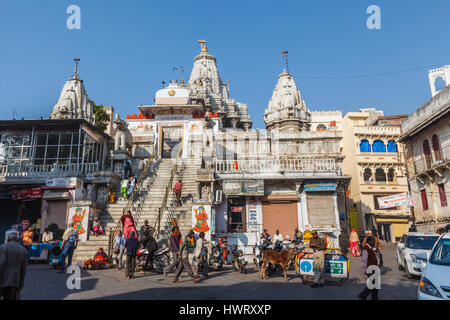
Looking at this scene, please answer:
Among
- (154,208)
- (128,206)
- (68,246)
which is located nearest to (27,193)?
(128,206)

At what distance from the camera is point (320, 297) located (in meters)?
7.47

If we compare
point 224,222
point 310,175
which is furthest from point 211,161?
point 310,175

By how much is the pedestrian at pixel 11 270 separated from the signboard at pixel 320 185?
1490 cm

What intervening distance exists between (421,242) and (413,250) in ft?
2.48

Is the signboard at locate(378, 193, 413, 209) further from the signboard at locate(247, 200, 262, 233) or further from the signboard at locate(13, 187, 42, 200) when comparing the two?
the signboard at locate(13, 187, 42, 200)

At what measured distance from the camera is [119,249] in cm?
1250

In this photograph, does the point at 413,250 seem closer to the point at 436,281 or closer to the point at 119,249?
the point at 436,281

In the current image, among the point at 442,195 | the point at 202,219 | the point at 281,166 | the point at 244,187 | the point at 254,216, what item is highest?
the point at 281,166

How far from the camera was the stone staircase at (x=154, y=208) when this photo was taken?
13.5 metres

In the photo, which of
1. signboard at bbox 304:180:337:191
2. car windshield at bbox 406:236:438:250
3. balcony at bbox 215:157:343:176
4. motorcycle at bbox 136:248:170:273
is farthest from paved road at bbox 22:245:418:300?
balcony at bbox 215:157:343:176

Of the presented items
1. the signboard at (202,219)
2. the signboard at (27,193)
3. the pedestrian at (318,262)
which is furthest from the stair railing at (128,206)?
the pedestrian at (318,262)

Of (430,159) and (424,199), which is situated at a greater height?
(430,159)
